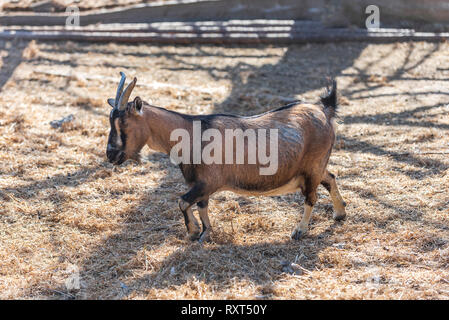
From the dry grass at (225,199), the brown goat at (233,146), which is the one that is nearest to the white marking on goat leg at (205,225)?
the brown goat at (233,146)

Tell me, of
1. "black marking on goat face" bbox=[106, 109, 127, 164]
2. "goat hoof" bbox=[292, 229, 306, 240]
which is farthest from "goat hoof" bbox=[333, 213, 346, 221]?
"black marking on goat face" bbox=[106, 109, 127, 164]

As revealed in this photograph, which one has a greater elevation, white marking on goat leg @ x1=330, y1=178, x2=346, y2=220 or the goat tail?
the goat tail

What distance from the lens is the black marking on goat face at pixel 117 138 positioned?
5.05m

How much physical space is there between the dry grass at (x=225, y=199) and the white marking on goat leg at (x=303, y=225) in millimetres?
89

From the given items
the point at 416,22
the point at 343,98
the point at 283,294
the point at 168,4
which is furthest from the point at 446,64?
the point at 283,294

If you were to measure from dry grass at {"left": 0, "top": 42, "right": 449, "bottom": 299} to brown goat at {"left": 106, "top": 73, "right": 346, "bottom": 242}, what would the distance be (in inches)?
21.5

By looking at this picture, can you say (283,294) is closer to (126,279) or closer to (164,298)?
(164,298)

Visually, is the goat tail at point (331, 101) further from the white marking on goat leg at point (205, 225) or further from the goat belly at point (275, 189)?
the white marking on goat leg at point (205, 225)

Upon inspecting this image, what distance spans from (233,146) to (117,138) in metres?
1.14

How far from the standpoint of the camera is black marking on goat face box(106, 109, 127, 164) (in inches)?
199

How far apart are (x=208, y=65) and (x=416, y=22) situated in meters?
5.31

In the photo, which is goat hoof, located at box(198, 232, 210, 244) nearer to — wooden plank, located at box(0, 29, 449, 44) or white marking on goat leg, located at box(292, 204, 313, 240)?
white marking on goat leg, located at box(292, 204, 313, 240)

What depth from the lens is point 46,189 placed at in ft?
22.3

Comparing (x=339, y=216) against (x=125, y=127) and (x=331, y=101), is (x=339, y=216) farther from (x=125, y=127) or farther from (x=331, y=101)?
(x=125, y=127)
